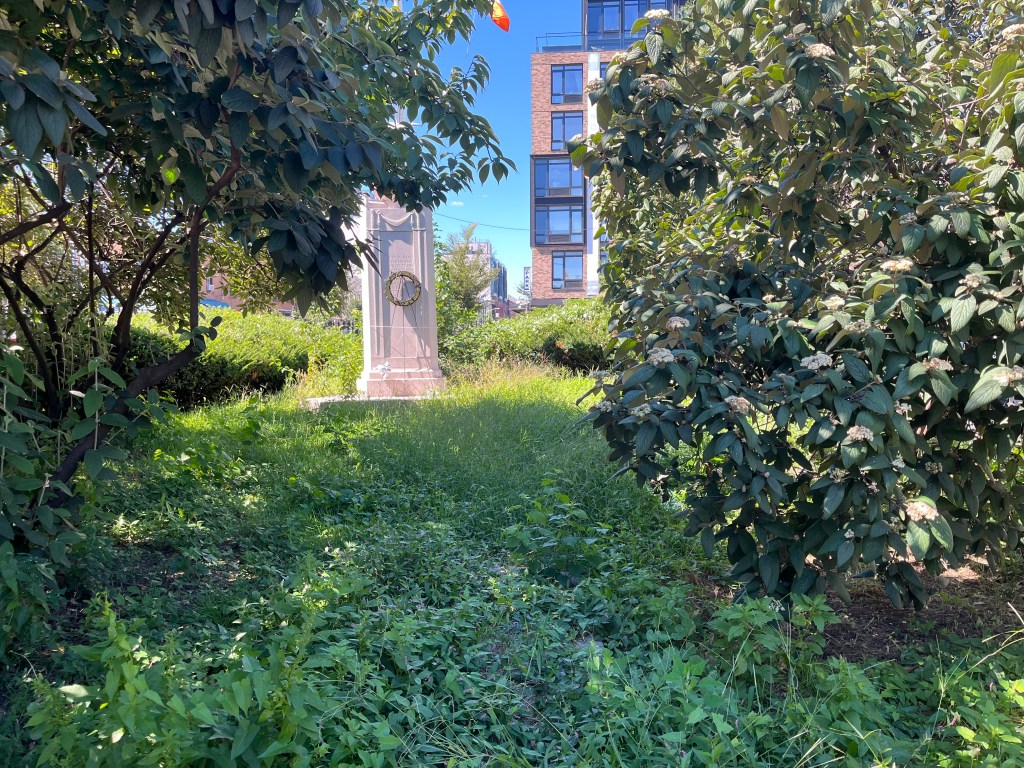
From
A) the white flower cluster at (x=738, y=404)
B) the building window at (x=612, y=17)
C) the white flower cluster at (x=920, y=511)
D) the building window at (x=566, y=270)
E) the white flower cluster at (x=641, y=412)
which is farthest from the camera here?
the building window at (x=566, y=270)

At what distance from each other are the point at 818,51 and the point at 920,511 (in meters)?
1.52

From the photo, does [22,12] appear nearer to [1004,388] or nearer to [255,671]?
[255,671]

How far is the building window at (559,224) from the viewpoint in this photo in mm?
29469

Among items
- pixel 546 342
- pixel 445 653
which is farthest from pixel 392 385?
pixel 445 653

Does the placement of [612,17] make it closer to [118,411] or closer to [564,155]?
[564,155]

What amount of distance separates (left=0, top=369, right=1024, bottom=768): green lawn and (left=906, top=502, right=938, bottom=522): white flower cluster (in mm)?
448

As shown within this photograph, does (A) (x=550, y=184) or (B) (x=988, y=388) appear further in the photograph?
(A) (x=550, y=184)

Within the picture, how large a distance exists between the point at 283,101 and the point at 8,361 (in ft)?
4.10

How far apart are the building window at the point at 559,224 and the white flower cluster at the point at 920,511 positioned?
2851 cm

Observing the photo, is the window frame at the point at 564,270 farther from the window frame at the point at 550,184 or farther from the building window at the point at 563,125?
the building window at the point at 563,125

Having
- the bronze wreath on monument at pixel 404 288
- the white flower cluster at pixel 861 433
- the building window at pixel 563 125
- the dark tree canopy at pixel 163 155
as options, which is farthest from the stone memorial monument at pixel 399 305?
the building window at pixel 563 125

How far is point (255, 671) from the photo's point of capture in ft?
5.37

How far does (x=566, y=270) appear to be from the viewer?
1180 inches

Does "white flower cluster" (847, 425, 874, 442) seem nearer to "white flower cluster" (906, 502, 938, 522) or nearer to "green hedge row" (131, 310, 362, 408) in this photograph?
"white flower cluster" (906, 502, 938, 522)
